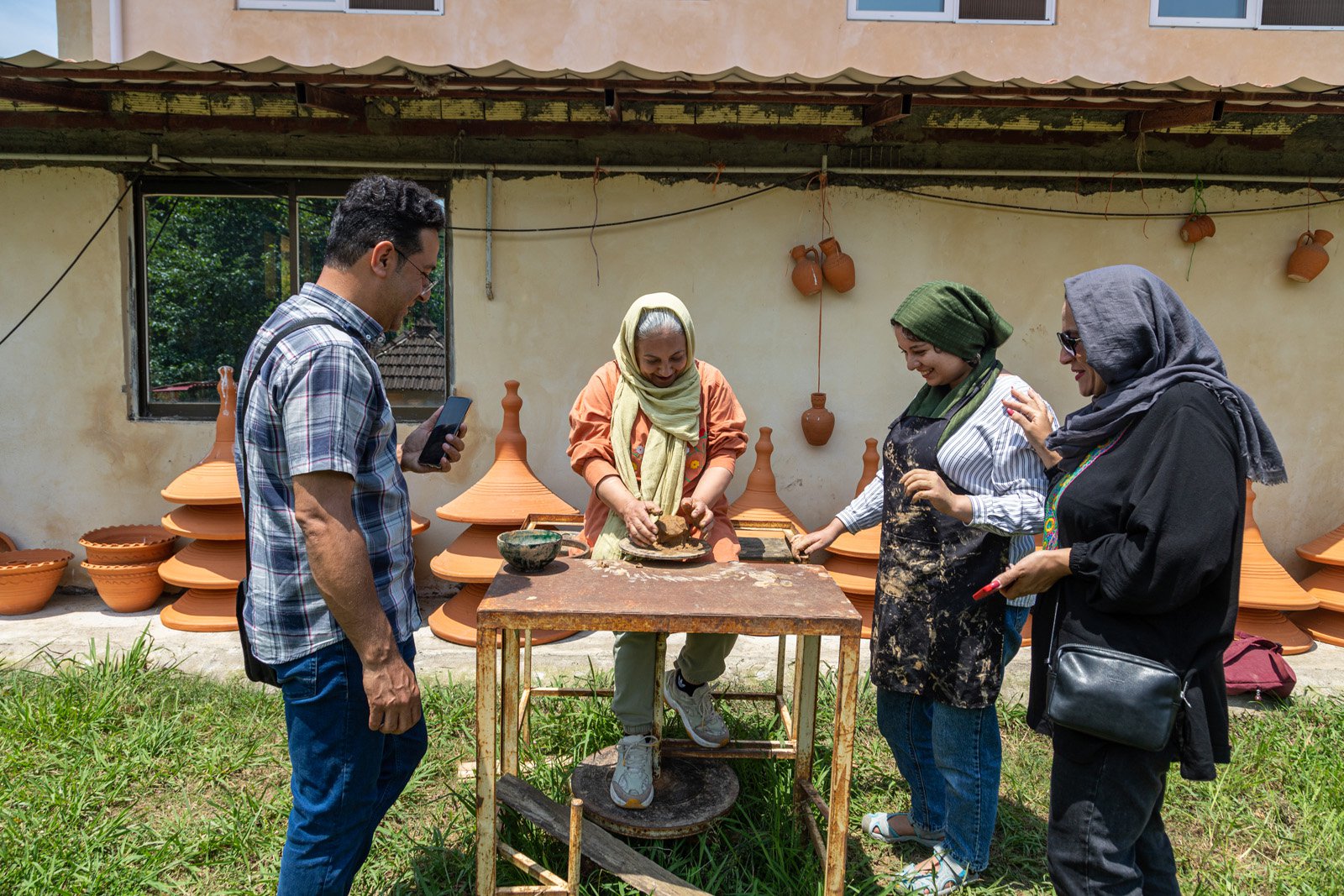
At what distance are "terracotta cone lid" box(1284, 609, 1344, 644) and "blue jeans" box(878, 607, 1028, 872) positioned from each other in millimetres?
3535

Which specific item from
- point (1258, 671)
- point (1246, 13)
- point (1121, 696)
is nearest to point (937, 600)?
point (1121, 696)

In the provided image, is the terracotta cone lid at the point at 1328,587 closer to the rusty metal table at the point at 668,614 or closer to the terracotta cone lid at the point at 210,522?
the rusty metal table at the point at 668,614

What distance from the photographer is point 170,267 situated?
516 cm

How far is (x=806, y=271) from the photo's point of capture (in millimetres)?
4863

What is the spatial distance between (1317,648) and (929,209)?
3372 mm

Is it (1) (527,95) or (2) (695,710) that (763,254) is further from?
(2) (695,710)

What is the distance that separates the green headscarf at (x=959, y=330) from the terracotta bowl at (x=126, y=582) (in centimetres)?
466

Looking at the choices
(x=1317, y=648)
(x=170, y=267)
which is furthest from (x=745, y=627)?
(x=170, y=267)

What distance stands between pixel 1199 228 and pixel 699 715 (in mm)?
4217

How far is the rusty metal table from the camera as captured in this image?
2.06m

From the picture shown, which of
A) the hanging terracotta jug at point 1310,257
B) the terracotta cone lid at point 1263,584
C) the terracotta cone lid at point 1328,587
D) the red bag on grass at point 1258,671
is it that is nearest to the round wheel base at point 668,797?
the red bag on grass at point 1258,671

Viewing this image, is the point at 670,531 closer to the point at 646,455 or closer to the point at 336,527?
the point at 646,455

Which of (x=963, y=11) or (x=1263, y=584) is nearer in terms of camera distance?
(x=1263, y=584)

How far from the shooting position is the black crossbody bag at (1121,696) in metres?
1.74
